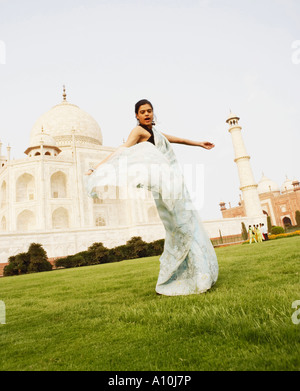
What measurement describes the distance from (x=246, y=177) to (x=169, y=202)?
24440 mm

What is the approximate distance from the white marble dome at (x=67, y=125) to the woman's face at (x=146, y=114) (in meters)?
28.8

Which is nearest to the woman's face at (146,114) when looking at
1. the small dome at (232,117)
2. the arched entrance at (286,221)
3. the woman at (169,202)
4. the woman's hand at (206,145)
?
the woman at (169,202)

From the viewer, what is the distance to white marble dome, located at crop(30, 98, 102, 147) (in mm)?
31297

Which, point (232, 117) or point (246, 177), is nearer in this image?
point (246, 177)

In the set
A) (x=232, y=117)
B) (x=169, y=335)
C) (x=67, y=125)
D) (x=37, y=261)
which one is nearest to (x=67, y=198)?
(x=67, y=125)

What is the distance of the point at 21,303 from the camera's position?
11.9 feet

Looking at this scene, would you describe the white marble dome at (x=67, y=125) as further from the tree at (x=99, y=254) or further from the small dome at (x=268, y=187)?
the small dome at (x=268, y=187)

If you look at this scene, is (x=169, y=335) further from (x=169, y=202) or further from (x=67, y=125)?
(x=67, y=125)

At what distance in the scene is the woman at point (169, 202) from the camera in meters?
2.65

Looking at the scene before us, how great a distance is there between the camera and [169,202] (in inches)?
106

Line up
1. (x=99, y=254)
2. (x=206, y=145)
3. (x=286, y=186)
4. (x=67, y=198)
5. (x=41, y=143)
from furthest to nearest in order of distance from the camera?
1. (x=286, y=186)
2. (x=41, y=143)
3. (x=67, y=198)
4. (x=99, y=254)
5. (x=206, y=145)

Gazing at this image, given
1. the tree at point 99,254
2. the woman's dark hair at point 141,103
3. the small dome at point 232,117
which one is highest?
the small dome at point 232,117

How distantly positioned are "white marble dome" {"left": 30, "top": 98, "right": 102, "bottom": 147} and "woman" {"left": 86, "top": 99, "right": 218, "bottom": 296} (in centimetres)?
2891
